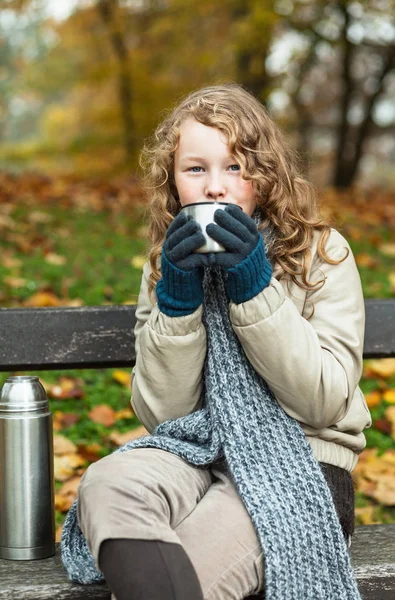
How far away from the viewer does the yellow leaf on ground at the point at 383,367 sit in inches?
166

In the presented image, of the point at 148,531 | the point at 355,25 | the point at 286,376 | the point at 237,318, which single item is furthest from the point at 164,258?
the point at 355,25

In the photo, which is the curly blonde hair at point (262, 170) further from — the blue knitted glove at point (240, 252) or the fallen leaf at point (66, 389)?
the fallen leaf at point (66, 389)

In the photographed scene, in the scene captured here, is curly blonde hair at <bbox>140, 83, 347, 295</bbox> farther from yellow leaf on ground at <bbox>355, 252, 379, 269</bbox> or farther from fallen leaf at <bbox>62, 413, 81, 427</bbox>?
yellow leaf on ground at <bbox>355, 252, 379, 269</bbox>

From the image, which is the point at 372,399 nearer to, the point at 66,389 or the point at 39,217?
the point at 66,389

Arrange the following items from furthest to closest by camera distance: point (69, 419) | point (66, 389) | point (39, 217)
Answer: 1. point (39, 217)
2. point (66, 389)
3. point (69, 419)

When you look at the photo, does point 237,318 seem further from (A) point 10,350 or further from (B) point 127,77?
(B) point 127,77

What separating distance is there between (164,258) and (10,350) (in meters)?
0.76

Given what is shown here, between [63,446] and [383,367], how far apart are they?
169cm

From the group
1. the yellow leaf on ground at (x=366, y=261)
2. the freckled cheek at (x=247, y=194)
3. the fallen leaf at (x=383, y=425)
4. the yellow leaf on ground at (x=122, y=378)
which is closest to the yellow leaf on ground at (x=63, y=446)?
the yellow leaf on ground at (x=122, y=378)

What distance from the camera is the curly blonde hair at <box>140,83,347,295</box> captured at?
2385 millimetres

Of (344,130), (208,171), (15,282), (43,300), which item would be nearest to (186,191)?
(208,171)

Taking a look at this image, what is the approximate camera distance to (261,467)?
7.11ft

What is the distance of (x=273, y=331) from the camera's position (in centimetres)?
213

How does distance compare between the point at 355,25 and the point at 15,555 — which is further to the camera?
the point at 355,25
